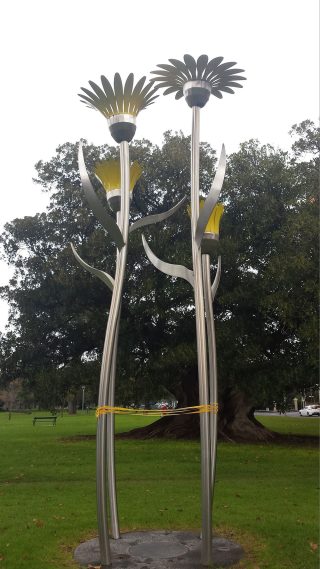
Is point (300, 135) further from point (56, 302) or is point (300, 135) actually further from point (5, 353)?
point (5, 353)

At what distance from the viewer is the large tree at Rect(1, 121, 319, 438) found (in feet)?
58.7

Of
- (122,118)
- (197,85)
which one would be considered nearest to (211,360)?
(122,118)

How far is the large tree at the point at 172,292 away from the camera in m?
17.9

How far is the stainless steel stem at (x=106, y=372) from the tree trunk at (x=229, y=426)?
15.0 metres

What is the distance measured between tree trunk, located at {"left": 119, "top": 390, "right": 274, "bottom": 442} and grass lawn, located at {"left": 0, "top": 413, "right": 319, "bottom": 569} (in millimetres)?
4213

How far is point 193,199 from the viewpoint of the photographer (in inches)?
267

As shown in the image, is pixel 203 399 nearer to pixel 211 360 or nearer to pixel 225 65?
pixel 211 360

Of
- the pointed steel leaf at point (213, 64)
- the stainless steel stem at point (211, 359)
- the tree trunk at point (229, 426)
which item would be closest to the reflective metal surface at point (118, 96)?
the pointed steel leaf at point (213, 64)

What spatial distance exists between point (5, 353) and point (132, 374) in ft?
17.6

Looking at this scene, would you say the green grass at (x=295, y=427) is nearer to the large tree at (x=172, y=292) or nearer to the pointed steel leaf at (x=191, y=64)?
the large tree at (x=172, y=292)

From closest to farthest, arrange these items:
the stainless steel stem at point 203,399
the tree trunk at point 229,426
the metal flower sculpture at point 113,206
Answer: the stainless steel stem at point 203,399 < the metal flower sculpture at point 113,206 < the tree trunk at point 229,426

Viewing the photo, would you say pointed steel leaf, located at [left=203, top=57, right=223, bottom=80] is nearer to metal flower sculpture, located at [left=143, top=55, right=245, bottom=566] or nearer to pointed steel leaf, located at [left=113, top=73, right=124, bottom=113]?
metal flower sculpture, located at [left=143, top=55, right=245, bottom=566]

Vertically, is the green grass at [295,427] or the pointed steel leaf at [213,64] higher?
the pointed steel leaf at [213,64]

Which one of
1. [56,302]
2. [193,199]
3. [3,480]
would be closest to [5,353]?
[56,302]
